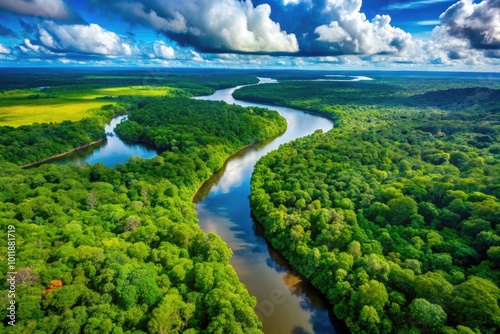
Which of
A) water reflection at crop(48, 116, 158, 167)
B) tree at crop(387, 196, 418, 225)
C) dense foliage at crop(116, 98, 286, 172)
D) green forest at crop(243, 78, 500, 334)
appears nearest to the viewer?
green forest at crop(243, 78, 500, 334)

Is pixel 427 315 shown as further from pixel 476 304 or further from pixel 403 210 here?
pixel 403 210

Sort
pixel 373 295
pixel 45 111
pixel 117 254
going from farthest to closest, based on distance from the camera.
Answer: pixel 45 111, pixel 117 254, pixel 373 295

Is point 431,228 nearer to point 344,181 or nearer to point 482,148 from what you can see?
point 344,181

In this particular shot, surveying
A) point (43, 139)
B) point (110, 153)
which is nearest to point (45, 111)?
point (43, 139)

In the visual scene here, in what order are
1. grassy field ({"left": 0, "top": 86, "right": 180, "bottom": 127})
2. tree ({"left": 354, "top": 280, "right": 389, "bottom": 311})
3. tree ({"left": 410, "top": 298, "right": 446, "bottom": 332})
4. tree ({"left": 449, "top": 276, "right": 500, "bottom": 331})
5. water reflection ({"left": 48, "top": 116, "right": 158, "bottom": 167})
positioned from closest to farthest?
tree ({"left": 449, "top": 276, "right": 500, "bottom": 331}), tree ({"left": 410, "top": 298, "right": 446, "bottom": 332}), tree ({"left": 354, "top": 280, "right": 389, "bottom": 311}), water reflection ({"left": 48, "top": 116, "right": 158, "bottom": 167}), grassy field ({"left": 0, "top": 86, "right": 180, "bottom": 127})

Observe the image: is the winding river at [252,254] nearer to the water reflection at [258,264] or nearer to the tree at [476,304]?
the water reflection at [258,264]

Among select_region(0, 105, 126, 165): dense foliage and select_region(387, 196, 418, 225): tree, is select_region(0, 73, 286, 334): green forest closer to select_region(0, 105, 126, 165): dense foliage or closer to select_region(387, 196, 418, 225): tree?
select_region(0, 105, 126, 165): dense foliage

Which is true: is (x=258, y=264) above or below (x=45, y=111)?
above

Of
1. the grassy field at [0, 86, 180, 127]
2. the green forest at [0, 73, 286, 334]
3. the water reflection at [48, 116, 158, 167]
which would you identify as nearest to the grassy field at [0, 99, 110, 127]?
the grassy field at [0, 86, 180, 127]
